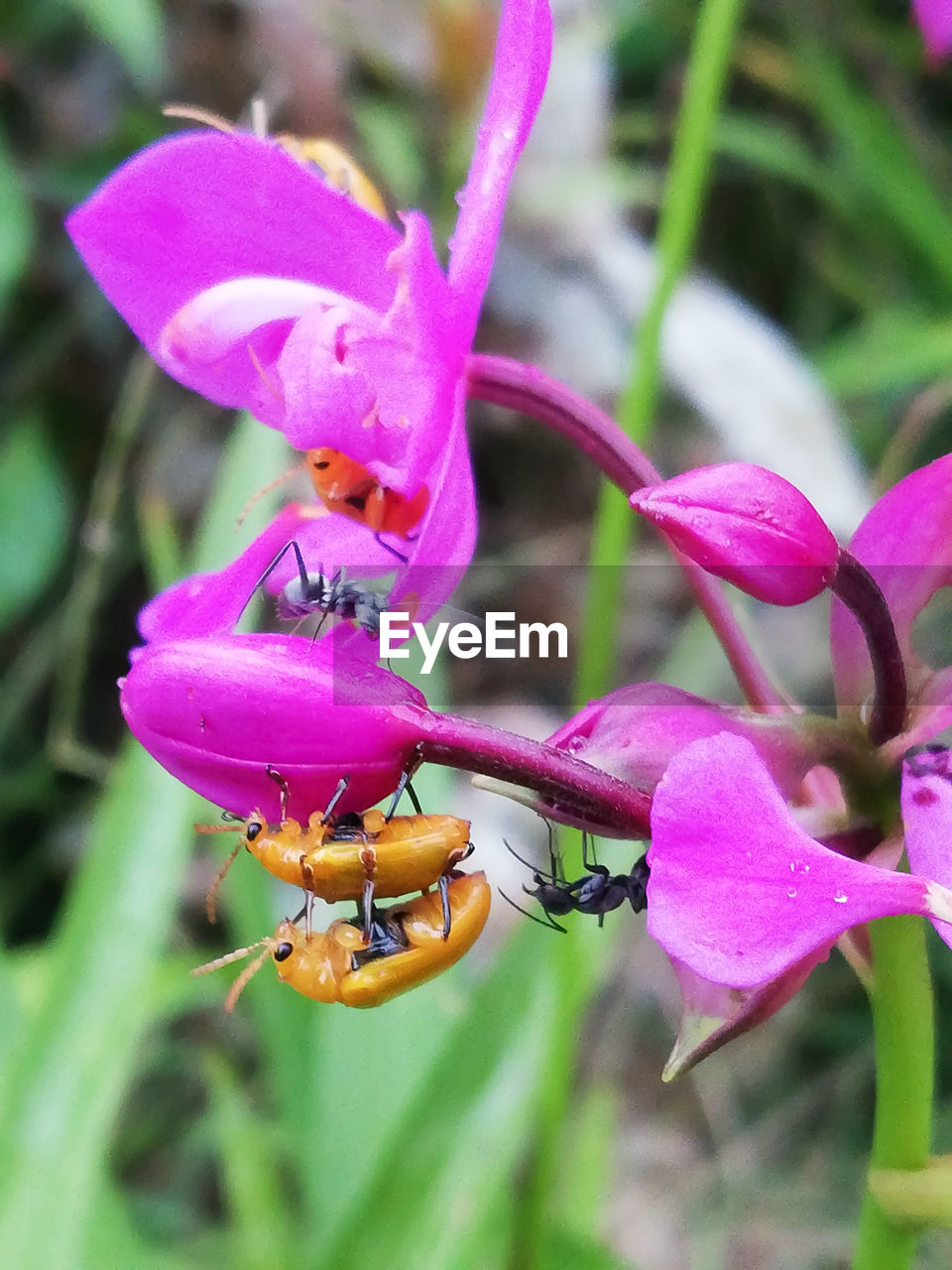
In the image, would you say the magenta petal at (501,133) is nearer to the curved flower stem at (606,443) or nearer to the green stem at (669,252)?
the curved flower stem at (606,443)

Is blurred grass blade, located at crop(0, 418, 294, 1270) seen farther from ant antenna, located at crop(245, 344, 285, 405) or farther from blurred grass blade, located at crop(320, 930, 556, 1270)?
ant antenna, located at crop(245, 344, 285, 405)

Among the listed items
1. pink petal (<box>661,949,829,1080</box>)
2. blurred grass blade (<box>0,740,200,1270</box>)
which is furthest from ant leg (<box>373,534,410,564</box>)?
blurred grass blade (<box>0,740,200,1270</box>)

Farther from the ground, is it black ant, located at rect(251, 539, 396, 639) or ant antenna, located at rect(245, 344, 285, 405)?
ant antenna, located at rect(245, 344, 285, 405)

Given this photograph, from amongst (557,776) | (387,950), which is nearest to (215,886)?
(387,950)

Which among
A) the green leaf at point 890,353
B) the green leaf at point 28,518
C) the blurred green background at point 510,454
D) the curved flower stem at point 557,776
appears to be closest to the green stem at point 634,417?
the blurred green background at point 510,454

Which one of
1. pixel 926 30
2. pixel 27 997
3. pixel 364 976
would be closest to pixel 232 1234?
pixel 27 997

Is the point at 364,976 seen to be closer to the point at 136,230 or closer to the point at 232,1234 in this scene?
the point at 136,230

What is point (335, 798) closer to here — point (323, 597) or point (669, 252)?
point (323, 597)
